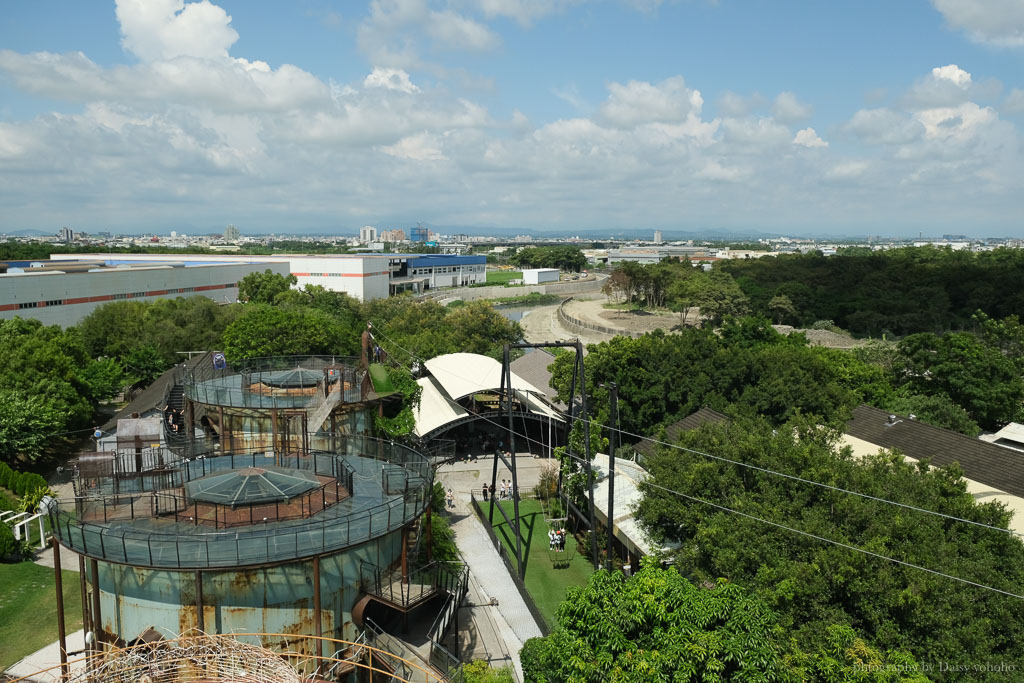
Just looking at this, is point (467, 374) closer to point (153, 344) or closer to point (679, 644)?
point (153, 344)

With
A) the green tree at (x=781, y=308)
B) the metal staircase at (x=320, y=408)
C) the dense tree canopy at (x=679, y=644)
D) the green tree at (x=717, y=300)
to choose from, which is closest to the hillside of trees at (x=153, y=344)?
the metal staircase at (x=320, y=408)

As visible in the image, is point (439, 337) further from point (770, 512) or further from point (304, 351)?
point (770, 512)

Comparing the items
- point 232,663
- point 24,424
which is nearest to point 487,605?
point 232,663

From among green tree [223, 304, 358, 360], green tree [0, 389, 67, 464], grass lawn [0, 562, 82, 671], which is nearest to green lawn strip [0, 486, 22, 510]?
green tree [0, 389, 67, 464]

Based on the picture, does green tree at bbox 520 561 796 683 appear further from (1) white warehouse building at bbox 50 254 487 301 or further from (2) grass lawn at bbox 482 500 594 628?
(1) white warehouse building at bbox 50 254 487 301

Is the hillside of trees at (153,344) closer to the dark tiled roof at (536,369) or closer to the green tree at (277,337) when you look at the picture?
the green tree at (277,337)
